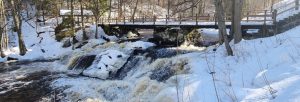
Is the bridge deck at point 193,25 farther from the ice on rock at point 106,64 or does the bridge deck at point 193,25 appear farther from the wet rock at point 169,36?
the ice on rock at point 106,64

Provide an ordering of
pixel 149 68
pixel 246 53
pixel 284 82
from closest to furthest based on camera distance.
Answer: pixel 284 82
pixel 246 53
pixel 149 68

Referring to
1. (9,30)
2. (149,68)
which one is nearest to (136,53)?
(149,68)

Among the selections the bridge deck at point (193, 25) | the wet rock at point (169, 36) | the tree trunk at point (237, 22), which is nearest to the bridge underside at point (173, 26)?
the bridge deck at point (193, 25)

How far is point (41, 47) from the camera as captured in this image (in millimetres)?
32031

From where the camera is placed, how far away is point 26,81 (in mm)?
18750

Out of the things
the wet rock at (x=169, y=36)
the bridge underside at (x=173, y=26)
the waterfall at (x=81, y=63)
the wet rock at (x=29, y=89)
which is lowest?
the wet rock at (x=29, y=89)

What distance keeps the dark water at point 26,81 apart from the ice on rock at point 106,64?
6.70ft

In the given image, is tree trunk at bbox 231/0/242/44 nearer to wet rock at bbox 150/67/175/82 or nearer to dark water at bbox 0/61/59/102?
wet rock at bbox 150/67/175/82

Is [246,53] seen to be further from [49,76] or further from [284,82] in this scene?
[49,76]

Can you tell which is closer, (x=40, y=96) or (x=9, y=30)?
(x=40, y=96)

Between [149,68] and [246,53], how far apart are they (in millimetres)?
5669

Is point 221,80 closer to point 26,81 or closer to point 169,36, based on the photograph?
point 26,81

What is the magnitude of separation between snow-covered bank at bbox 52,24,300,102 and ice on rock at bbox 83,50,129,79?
72 centimetres

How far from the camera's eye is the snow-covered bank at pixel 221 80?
7153mm
